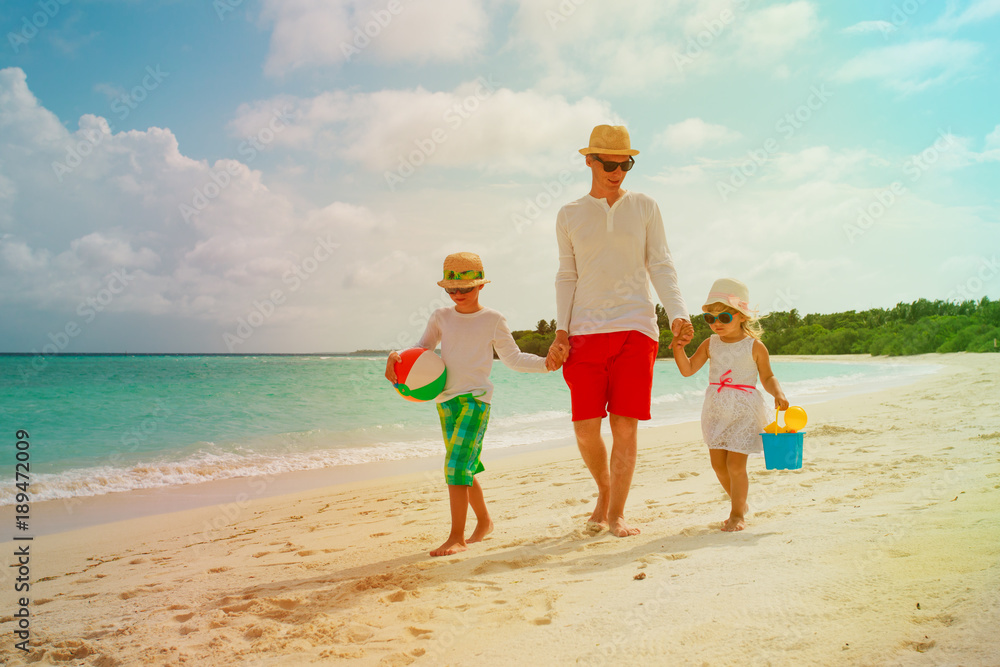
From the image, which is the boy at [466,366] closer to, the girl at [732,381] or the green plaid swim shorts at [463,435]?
the green plaid swim shorts at [463,435]

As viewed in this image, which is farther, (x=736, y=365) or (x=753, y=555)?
(x=736, y=365)

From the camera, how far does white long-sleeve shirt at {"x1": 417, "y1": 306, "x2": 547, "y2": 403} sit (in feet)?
12.8

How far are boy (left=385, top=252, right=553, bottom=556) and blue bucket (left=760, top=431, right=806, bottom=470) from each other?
1462 millimetres

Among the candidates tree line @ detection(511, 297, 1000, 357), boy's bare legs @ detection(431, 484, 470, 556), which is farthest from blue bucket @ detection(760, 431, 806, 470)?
tree line @ detection(511, 297, 1000, 357)

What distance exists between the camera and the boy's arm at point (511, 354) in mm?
3921

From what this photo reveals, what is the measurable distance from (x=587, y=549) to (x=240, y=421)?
464 inches

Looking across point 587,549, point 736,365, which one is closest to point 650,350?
point 736,365

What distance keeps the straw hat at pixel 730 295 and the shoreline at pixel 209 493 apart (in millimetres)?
4851

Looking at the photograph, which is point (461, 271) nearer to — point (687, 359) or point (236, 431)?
point (687, 359)

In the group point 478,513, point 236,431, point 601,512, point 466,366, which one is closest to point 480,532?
point 478,513

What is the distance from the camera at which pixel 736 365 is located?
3.89 metres

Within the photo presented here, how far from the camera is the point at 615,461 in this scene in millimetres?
3691

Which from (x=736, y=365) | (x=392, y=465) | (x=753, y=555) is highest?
(x=736, y=365)

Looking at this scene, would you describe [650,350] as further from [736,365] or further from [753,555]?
[753,555]
